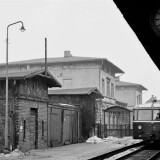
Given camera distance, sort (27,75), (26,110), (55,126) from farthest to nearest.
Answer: (55,126)
(26,110)
(27,75)

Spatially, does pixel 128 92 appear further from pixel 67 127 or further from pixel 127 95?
pixel 67 127

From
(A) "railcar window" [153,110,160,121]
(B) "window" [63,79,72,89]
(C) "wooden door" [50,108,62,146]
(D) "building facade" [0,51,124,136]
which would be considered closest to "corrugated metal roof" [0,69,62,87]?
(C) "wooden door" [50,108,62,146]

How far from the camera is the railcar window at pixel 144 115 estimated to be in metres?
22.2

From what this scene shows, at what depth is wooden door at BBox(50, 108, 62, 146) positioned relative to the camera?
71.8ft

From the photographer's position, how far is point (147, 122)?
21.8 meters

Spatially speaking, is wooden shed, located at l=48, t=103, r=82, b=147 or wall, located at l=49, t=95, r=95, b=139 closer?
wooden shed, located at l=48, t=103, r=82, b=147

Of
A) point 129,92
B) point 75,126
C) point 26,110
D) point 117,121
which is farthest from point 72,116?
point 129,92

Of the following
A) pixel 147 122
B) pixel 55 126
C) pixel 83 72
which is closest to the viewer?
pixel 147 122

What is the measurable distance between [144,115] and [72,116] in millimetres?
5180

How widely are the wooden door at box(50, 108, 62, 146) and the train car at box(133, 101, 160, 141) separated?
4.51m

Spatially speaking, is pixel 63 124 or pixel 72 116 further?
pixel 72 116

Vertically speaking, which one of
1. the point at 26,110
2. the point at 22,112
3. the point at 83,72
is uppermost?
the point at 83,72

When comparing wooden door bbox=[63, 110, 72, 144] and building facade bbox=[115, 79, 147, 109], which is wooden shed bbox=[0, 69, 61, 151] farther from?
building facade bbox=[115, 79, 147, 109]

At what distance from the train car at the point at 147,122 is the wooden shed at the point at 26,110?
5.34 meters
